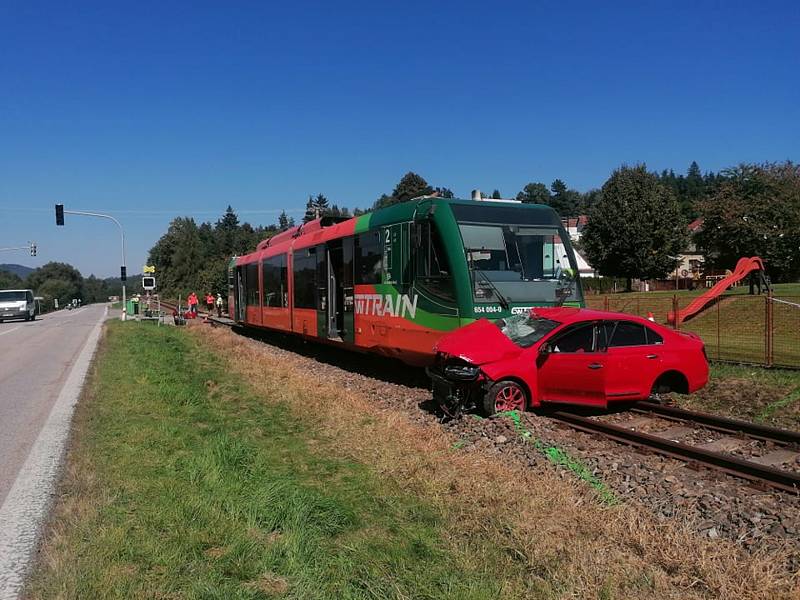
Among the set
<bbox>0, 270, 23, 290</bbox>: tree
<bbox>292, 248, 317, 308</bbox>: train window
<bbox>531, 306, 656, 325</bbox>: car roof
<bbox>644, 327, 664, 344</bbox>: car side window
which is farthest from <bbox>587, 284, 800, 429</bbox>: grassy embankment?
<bbox>0, 270, 23, 290</bbox>: tree

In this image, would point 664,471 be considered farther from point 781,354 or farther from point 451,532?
point 781,354

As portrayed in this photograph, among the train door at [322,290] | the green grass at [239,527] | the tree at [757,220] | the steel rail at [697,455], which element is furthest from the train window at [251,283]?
the tree at [757,220]

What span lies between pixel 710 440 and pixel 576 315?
7.48ft

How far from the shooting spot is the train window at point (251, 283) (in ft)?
73.3

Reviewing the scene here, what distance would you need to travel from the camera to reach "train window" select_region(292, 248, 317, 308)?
52.0 ft

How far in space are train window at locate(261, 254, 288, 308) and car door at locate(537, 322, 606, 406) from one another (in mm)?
11045

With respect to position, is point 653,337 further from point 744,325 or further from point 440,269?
point 744,325

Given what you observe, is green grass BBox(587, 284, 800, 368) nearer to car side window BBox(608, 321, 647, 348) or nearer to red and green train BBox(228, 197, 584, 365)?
car side window BBox(608, 321, 647, 348)

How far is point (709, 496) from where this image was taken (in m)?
5.60

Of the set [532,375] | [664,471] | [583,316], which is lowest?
[664,471]

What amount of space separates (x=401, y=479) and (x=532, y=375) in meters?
3.49

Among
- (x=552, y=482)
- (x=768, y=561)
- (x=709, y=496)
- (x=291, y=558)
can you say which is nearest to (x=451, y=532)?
(x=291, y=558)

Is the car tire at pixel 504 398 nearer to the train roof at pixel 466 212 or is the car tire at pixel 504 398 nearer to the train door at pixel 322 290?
the train roof at pixel 466 212

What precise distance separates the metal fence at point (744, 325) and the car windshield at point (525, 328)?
445 centimetres
